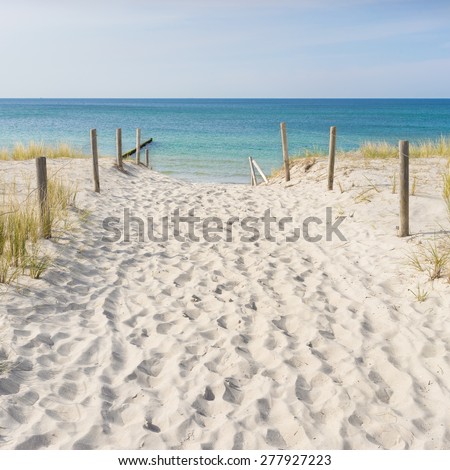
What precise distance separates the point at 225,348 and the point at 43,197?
11.7ft

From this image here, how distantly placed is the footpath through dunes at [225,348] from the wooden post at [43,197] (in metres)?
0.28

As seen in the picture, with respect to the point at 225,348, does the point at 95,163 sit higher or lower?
higher

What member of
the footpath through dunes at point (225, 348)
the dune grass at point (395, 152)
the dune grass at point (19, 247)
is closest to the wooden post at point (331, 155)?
the footpath through dunes at point (225, 348)

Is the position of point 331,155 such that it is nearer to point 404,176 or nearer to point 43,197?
point 404,176

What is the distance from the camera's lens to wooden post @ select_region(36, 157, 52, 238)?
255 inches

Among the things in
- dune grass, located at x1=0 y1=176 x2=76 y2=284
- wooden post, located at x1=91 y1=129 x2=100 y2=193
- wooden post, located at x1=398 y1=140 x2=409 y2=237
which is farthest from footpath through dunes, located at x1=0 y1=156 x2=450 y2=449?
wooden post, located at x1=91 y1=129 x2=100 y2=193

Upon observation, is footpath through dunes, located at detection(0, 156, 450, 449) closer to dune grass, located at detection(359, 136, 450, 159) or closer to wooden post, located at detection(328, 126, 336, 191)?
wooden post, located at detection(328, 126, 336, 191)

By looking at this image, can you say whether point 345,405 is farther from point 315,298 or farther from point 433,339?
point 315,298

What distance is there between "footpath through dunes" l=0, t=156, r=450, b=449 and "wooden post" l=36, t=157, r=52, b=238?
279 mm

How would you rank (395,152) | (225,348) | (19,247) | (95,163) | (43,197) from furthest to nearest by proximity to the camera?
(395,152) < (95,163) < (43,197) < (19,247) < (225,348)

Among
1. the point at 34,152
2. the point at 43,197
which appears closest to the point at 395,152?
the point at 34,152

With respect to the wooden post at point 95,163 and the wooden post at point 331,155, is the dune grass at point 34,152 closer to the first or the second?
the wooden post at point 95,163

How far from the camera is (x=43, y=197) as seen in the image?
651 cm

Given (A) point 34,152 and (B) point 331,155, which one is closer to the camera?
(B) point 331,155
